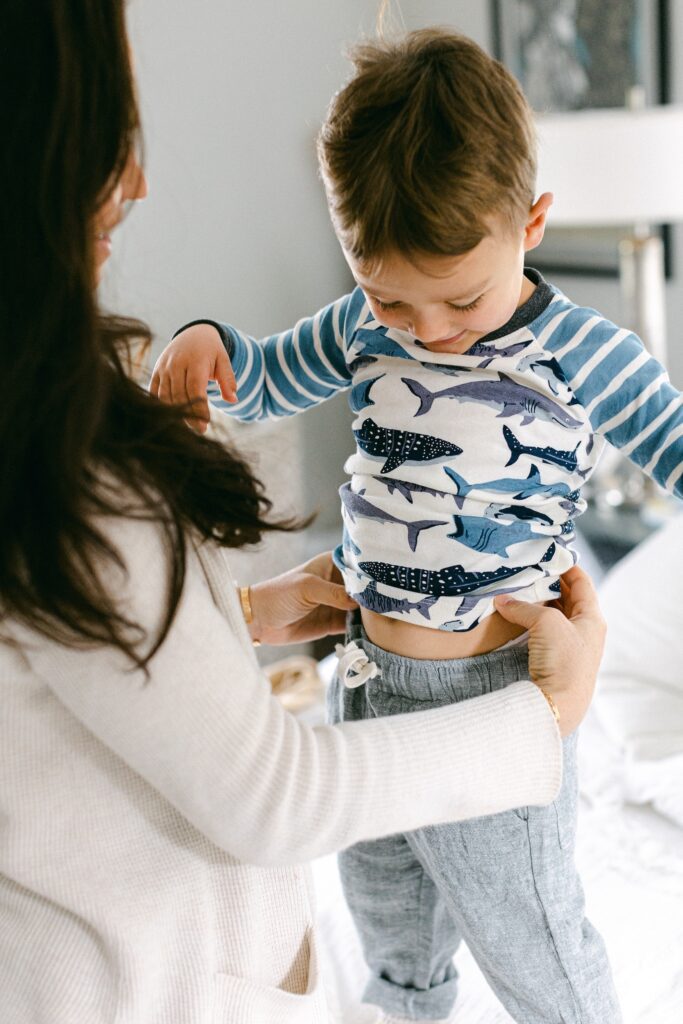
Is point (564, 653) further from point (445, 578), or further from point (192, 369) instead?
point (192, 369)

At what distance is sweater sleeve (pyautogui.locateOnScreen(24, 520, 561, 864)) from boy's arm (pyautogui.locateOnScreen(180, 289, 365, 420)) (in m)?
0.33

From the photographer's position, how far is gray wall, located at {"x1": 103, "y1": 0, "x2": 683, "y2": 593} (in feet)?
8.11

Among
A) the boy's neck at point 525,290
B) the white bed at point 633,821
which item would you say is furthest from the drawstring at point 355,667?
the white bed at point 633,821

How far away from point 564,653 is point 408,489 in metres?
0.19

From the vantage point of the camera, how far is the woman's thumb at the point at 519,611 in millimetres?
825

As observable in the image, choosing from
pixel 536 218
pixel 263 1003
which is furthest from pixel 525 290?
pixel 263 1003

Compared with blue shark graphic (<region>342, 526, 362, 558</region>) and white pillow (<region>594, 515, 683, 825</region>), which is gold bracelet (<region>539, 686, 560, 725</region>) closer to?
blue shark graphic (<region>342, 526, 362, 558</region>)

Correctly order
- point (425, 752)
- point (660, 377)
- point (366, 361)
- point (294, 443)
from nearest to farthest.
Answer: point (425, 752), point (660, 377), point (366, 361), point (294, 443)

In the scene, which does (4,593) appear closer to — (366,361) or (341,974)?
(366,361)

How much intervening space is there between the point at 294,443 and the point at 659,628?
3.13 feet

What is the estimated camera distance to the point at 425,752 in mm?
698

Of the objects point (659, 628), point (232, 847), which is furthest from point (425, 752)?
point (659, 628)

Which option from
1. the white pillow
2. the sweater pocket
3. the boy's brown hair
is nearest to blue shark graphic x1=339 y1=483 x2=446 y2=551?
the boy's brown hair

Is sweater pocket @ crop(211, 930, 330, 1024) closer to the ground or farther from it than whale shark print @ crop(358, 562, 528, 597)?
closer to the ground
